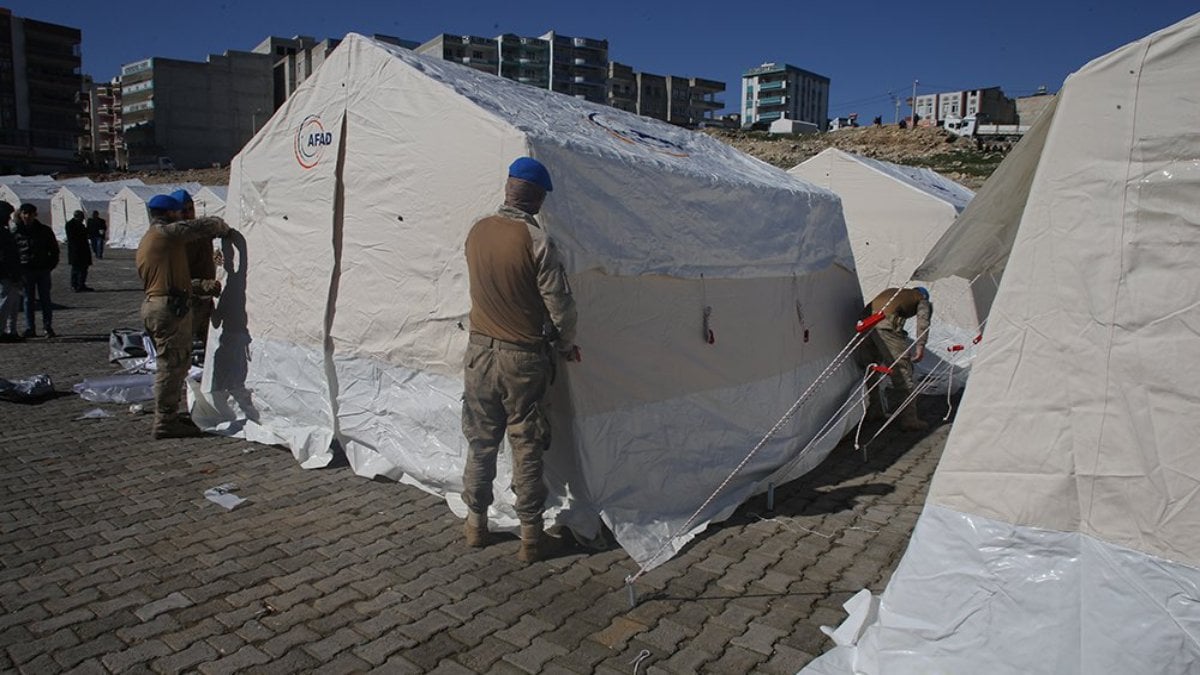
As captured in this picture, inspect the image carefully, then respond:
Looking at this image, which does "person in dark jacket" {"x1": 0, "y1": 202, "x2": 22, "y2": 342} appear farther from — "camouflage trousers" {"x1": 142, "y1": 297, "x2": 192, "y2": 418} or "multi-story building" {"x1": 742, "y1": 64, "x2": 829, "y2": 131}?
"multi-story building" {"x1": 742, "y1": 64, "x2": 829, "y2": 131}

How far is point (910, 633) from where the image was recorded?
2.66m

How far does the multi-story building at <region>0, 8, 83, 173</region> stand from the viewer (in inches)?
2854

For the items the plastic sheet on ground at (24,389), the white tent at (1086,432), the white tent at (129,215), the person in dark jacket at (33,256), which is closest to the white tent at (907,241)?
the white tent at (1086,432)

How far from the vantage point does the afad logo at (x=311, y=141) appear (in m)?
5.26

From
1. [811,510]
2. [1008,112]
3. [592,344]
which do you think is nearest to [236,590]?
[592,344]

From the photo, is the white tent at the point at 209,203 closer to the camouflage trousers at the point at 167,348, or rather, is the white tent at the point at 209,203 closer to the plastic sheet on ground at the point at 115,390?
the plastic sheet on ground at the point at 115,390

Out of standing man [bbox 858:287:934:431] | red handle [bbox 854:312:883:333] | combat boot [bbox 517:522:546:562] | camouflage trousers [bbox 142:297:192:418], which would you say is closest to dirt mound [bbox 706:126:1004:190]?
standing man [bbox 858:287:934:431]

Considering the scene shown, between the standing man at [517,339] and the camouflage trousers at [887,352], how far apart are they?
14.3 feet

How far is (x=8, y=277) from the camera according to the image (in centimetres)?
993

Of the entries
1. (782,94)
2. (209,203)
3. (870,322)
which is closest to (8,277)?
(870,322)

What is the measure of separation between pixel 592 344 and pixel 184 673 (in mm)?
2438

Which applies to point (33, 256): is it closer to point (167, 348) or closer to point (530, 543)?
point (167, 348)

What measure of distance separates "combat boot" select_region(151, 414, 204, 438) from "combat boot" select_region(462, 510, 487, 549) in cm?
327

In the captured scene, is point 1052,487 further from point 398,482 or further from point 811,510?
point 398,482
